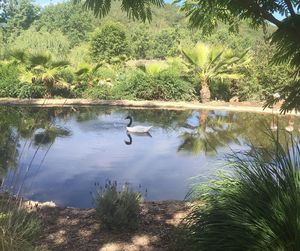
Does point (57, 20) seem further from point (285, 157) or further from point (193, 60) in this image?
point (285, 157)

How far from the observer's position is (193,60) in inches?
781

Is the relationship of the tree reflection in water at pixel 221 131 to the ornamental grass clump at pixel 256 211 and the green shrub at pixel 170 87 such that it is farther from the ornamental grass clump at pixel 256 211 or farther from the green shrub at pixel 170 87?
the ornamental grass clump at pixel 256 211

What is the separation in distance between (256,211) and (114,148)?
7576mm

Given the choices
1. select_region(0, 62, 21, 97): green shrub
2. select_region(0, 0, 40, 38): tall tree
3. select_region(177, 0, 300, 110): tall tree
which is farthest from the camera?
select_region(0, 0, 40, 38): tall tree

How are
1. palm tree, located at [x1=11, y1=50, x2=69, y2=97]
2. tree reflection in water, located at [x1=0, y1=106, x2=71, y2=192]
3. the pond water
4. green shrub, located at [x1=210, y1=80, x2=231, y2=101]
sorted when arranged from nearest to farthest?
1. the pond water
2. tree reflection in water, located at [x1=0, y1=106, x2=71, y2=192]
3. palm tree, located at [x1=11, y1=50, x2=69, y2=97]
4. green shrub, located at [x1=210, y1=80, x2=231, y2=101]

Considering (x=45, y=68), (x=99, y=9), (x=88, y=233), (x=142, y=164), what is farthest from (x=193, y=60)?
(x=99, y=9)

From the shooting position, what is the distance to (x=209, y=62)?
19.8 metres

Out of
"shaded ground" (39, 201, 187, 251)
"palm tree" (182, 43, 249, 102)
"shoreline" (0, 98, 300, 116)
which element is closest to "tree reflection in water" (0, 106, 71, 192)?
"shoreline" (0, 98, 300, 116)

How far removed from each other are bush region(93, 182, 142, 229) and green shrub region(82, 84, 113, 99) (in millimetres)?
15156

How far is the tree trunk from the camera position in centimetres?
1973

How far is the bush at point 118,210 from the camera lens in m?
4.12

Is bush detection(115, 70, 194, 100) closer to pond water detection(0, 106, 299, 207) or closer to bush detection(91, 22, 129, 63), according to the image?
pond water detection(0, 106, 299, 207)

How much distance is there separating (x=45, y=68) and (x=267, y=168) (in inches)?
658

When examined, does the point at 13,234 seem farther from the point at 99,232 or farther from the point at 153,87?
the point at 153,87
